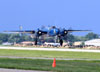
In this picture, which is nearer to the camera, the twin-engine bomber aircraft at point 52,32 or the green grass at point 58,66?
the green grass at point 58,66

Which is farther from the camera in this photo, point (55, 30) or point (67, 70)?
point (55, 30)

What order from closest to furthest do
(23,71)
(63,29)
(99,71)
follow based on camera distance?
(23,71) → (99,71) → (63,29)

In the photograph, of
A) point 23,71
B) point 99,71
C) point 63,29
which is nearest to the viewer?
point 23,71

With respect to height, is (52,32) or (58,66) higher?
(52,32)

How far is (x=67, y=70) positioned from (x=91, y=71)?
1.70m

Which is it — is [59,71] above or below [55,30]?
below

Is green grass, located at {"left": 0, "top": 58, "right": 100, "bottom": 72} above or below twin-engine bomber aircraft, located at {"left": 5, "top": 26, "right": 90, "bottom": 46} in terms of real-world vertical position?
below

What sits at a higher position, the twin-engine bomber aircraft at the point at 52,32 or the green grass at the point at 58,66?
the twin-engine bomber aircraft at the point at 52,32

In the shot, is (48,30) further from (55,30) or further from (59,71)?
(59,71)

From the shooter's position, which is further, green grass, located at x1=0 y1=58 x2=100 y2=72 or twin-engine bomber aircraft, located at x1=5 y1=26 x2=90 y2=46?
twin-engine bomber aircraft, located at x1=5 y1=26 x2=90 y2=46

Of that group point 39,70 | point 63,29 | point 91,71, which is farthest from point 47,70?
point 63,29

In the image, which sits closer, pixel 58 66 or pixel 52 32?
pixel 58 66

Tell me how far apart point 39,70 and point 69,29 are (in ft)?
275

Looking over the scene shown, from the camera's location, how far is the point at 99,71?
29.0m
